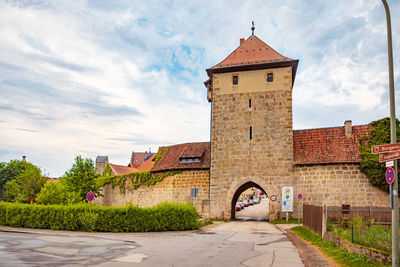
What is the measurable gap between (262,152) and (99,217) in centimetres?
1537

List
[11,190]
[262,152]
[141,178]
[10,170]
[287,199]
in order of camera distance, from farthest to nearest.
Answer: [10,170] < [11,190] < [141,178] < [262,152] < [287,199]

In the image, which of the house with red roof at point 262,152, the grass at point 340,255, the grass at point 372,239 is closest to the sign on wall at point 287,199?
the house with red roof at point 262,152

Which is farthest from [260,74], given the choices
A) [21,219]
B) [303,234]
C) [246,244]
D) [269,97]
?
[21,219]

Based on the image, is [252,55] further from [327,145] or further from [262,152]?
[327,145]

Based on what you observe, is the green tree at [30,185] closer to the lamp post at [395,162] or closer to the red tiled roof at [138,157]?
the lamp post at [395,162]

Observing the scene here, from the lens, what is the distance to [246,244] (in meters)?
14.9

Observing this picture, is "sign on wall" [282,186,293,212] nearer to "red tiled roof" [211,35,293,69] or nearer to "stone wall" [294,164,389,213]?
"stone wall" [294,164,389,213]

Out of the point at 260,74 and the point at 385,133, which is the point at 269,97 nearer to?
the point at 260,74

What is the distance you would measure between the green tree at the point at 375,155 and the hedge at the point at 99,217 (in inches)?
568

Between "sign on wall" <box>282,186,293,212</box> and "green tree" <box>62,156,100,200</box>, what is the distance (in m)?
24.9

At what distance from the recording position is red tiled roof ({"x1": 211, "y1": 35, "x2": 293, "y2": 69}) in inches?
1205

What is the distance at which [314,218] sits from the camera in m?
18.0

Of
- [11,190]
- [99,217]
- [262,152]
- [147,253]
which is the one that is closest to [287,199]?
[262,152]

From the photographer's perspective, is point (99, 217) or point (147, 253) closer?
point (147, 253)
